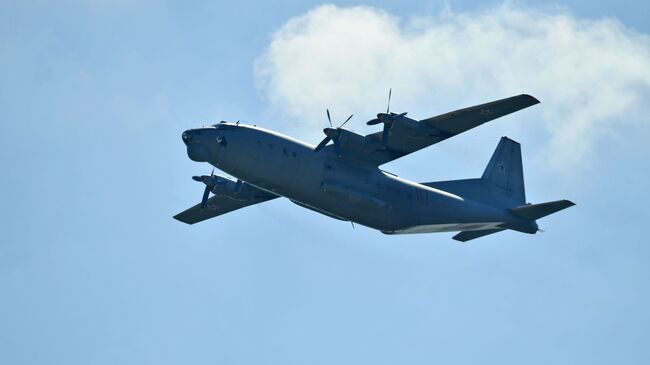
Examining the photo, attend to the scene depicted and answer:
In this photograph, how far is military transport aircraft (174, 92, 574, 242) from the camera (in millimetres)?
35219

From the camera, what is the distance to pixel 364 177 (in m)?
37.6

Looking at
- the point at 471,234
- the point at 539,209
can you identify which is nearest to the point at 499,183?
the point at 471,234

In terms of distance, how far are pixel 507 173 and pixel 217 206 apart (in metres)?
13.4

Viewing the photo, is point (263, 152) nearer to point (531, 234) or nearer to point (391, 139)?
point (391, 139)

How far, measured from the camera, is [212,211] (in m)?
42.9

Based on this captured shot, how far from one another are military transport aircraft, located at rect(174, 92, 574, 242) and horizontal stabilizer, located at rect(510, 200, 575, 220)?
0.14 feet

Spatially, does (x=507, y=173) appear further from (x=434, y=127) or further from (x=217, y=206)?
(x=217, y=206)

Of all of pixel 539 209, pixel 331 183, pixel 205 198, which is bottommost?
pixel 331 183

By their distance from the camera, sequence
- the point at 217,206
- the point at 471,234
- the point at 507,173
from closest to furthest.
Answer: the point at 471,234
the point at 217,206
the point at 507,173

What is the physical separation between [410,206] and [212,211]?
32.1ft

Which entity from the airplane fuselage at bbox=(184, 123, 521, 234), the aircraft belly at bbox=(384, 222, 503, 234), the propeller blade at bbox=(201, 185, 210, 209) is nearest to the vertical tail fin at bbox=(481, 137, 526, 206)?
the aircraft belly at bbox=(384, 222, 503, 234)

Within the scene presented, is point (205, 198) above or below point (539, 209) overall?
above

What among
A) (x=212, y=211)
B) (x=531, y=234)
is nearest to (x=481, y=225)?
(x=531, y=234)

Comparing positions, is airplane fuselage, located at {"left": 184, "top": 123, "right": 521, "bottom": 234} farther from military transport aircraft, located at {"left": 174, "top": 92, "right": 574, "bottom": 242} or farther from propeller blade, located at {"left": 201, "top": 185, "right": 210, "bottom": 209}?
propeller blade, located at {"left": 201, "top": 185, "right": 210, "bottom": 209}
